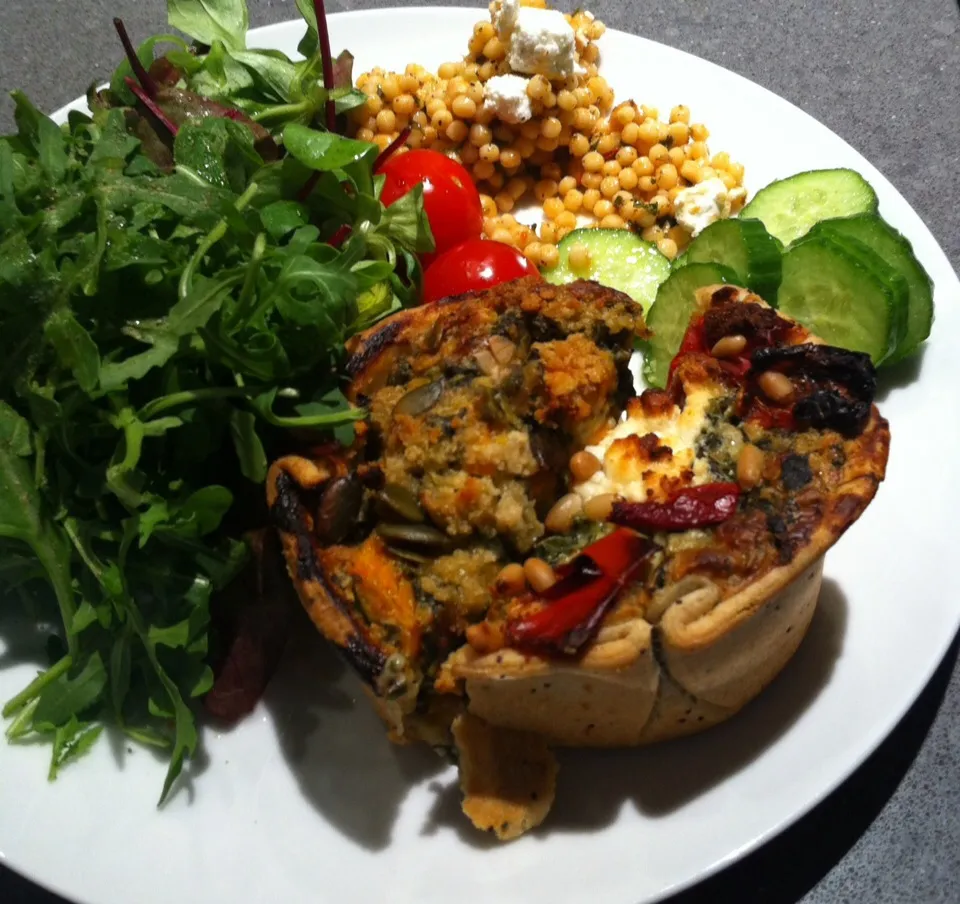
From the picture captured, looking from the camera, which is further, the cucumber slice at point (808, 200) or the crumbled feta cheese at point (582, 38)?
the crumbled feta cheese at point (582, 38)

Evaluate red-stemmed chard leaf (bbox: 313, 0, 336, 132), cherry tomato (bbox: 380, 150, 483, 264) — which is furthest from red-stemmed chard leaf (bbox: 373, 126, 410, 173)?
red-stemmed chard leaf (bbox: 313, 0, 336, 132)

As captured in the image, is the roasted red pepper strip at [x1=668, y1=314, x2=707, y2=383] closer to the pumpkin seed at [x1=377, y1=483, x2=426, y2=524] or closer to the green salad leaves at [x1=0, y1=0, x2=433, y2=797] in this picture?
the pumpkin seed at [x1=377, y1=483, x2=426, y2=524]

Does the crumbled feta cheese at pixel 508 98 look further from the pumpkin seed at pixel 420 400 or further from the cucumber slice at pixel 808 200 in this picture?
the pumpkin seed at pixel 420 400

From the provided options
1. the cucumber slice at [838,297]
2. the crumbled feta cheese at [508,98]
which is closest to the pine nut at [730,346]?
the cucumber slice at [838,297]

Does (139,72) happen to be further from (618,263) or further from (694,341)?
(694,341)

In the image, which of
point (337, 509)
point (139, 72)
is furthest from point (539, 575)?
point (139, 72)

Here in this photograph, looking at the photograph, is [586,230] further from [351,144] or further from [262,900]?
[262,900]
